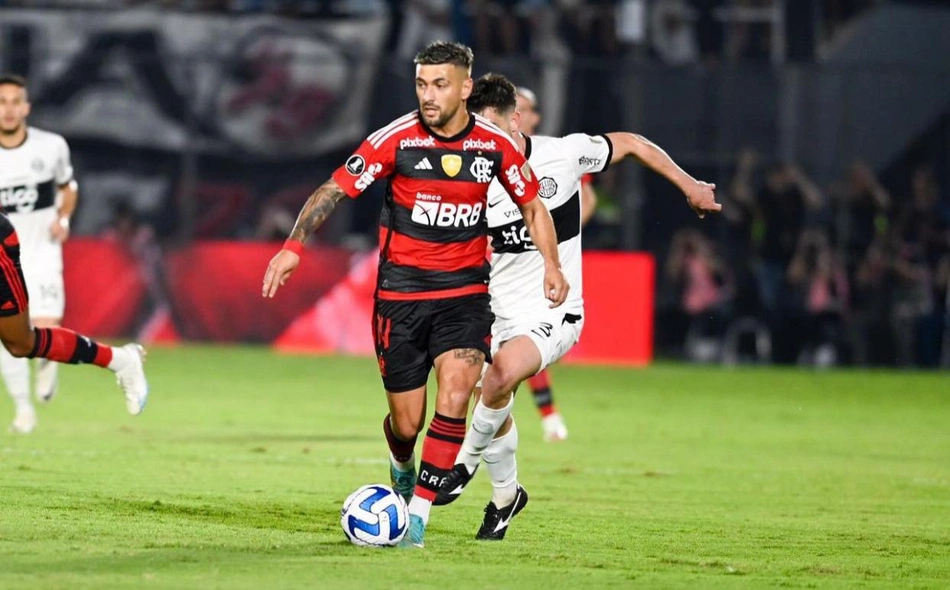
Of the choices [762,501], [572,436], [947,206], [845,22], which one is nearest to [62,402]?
[572,436]

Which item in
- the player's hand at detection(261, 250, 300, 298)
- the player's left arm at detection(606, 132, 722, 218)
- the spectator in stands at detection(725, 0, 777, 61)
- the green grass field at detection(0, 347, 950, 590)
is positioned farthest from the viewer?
the spectator in stands at detection(725, 0, 777, 61)

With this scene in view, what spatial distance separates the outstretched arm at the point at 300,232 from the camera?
7410 millimetres

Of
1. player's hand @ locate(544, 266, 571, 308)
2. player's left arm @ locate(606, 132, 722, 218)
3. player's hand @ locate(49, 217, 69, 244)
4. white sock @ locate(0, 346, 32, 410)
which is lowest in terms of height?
white sock @ locate(0, 346, 32, 410)

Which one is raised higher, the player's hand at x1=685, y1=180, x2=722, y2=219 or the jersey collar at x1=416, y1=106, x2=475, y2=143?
the jersey collar at x1=416, y1=106, x2=475, y2=143

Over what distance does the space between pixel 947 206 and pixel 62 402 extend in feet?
40.6

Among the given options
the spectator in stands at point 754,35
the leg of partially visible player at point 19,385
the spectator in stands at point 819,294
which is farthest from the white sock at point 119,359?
Answer: the spectator in stands at point 754,35

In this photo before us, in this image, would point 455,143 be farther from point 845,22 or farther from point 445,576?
point 845,22

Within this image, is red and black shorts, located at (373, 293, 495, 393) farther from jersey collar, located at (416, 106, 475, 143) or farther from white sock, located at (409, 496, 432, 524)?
jersey collar, located at (416, 106, 475, 143)

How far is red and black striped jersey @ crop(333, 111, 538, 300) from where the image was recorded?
784 centimetres

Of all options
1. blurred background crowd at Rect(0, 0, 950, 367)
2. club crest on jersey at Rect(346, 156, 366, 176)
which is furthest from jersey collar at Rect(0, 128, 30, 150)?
blurred background crowd at Rect(0, 0, 950, 367)

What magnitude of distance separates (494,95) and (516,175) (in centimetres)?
84

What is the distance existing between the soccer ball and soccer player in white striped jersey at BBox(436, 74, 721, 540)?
0.46m

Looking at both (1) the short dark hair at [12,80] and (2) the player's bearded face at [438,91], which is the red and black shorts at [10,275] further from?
(1) the short dark hair at [12,80]

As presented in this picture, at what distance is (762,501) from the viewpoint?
1001 cm
